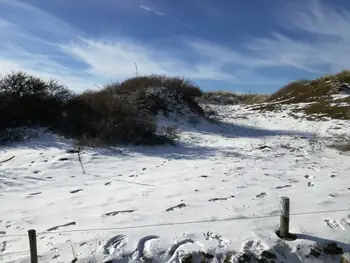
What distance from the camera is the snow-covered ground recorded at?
389cm

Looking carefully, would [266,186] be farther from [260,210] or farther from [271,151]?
[271,151]

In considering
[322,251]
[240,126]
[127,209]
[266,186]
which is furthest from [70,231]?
[240,126]

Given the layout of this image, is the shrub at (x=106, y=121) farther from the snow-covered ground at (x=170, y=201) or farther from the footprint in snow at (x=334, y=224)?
the footprint in snow at (x=334, y=224)

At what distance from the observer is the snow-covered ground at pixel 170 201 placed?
3.89 metres

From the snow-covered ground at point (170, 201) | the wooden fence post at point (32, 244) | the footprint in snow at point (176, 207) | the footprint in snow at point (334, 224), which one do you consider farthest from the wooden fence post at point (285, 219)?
the wooden fence post at point (32, 244)

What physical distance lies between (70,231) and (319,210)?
3.74 metres

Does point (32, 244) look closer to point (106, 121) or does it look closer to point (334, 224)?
point (334, 224)

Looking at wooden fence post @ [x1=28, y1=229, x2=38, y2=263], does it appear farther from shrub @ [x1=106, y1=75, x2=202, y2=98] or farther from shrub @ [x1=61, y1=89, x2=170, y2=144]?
shrub @ [x1=106, y1=75, x2=202, y2=98]

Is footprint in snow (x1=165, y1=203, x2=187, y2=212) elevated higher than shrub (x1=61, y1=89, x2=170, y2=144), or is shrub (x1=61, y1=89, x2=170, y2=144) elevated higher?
shrub (x1=61, y1=89, x2=170, y2=144)

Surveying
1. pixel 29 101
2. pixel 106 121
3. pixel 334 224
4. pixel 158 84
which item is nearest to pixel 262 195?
pixel 334 224

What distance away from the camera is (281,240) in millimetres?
4020

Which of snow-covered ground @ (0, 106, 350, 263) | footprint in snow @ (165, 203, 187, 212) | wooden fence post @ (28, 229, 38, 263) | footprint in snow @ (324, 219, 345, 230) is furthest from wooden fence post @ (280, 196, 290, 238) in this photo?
wooden fence post @ (28, 229, 38, 263)

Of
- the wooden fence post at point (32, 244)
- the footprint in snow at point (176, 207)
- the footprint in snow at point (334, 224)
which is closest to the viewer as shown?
the wooden fence post at point (32, 244)

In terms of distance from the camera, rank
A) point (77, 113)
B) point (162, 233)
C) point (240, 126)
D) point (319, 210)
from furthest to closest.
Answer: point (240, 126)
point (77, 113)
point (319, 210)
point (162, 233)
